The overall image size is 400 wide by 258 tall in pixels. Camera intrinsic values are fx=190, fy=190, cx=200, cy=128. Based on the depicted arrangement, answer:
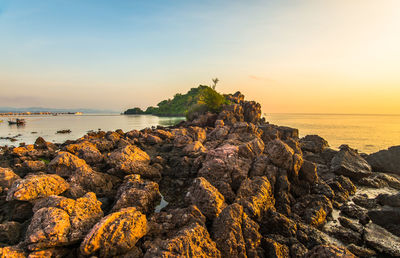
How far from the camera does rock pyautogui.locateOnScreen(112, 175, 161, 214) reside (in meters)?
7.56

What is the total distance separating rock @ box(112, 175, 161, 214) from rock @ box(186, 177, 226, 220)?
165 centimetres

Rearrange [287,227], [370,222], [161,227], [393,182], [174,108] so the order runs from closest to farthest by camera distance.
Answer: [161,227], [287,227], [370,222], [393,182], [174,108]

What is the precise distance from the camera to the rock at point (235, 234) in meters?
5.80

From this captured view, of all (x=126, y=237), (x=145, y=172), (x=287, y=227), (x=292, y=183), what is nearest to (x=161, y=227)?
(x=126, y=237)

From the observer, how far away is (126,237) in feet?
18.3

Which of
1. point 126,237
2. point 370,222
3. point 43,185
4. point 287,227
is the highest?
point 43,185

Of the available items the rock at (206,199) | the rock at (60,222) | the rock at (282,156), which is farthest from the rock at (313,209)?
the rock at (60,222)

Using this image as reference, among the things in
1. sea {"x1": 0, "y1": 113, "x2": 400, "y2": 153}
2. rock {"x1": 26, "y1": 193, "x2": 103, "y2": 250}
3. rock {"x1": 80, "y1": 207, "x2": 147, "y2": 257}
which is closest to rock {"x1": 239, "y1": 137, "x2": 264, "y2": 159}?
rock {"x1": 80, "y1": 207, "x2": 147, "y2": 257}

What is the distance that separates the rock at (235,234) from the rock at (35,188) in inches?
276

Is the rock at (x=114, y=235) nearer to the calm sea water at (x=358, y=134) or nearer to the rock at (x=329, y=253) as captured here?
the rock at (x=329, y=253)

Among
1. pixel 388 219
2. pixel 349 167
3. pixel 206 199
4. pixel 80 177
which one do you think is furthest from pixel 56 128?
pixel 388 219

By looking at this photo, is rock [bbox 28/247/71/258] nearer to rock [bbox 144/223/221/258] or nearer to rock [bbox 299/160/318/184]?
rock [bbox 144/223/221/258]

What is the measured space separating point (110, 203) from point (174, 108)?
470 ft

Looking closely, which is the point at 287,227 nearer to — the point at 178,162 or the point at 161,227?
the point at 161,227
